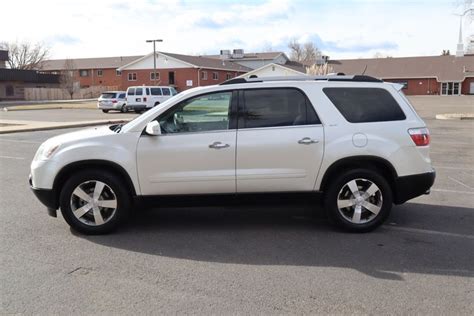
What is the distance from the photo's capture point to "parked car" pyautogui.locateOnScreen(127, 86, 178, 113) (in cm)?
3334

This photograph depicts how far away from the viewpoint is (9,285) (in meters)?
4.20

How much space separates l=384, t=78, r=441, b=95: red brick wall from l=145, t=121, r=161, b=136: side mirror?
2896 inches

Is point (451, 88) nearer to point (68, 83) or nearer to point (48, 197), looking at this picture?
point (68, 83)

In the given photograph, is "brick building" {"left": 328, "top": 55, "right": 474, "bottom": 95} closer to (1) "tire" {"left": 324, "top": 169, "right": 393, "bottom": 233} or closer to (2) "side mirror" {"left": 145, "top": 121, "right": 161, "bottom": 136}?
A: (1) "tire" {"left": 324, "top": 169, "right": 393, "bottom": 233}

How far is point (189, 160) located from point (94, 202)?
4.04ft

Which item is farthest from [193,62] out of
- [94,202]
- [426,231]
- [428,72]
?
[426,231]

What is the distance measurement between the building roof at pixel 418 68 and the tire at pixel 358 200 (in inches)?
2688

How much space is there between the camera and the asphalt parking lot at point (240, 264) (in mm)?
3828

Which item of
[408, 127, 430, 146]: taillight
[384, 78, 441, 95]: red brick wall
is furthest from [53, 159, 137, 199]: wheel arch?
[384, 78, 441, 95]: red brick wall

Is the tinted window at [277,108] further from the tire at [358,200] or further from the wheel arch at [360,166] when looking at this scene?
the tire at [358,200]

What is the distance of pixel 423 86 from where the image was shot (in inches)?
2921

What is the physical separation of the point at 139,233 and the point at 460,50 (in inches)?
3253

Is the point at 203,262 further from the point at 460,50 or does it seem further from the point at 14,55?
the point at 14,55

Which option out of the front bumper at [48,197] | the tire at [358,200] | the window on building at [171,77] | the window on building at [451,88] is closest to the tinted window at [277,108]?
the tire at [358,200]
